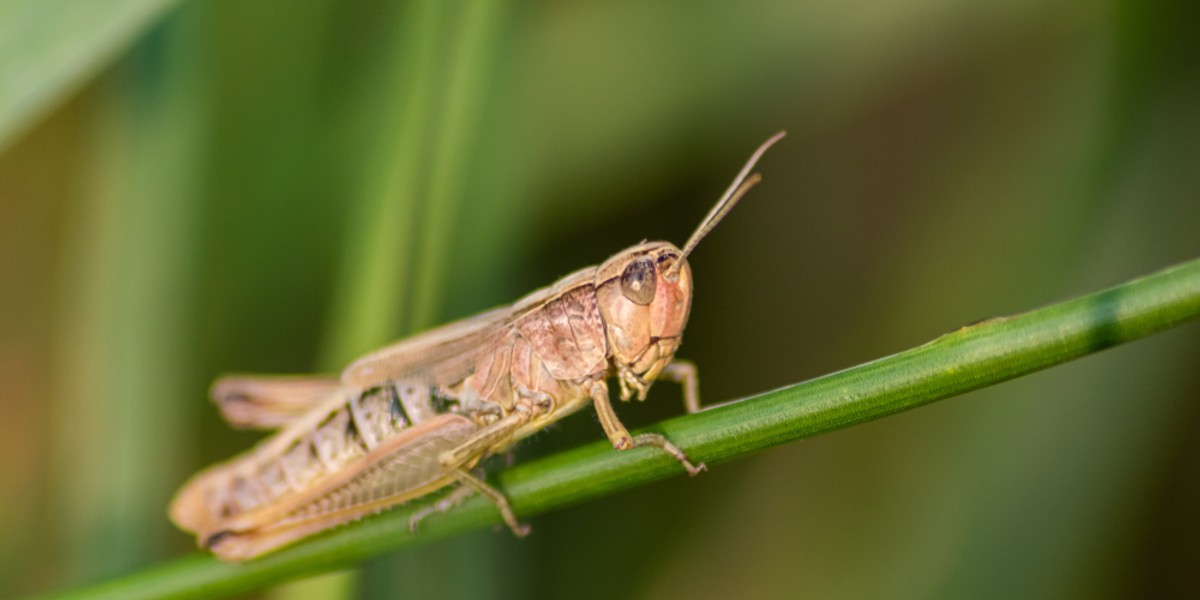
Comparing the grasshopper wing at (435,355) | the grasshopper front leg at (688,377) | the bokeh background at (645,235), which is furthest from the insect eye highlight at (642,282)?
the bokeh background at (645,235)

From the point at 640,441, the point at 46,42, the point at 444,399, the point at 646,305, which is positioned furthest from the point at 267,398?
the point at 640,441

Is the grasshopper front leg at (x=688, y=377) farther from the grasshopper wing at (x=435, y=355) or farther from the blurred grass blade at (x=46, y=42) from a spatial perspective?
the blurred grass blade at (x=46, y=42)

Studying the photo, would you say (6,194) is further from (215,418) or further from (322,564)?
(322,564)

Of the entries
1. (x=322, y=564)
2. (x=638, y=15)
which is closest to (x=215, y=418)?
(x=322, y=564)

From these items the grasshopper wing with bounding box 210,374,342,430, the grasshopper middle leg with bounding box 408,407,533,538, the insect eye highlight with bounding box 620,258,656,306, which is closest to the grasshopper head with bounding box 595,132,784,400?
the insect eye highlight with bounding box 620,258,656,306

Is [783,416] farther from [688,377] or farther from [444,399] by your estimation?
[444,399]

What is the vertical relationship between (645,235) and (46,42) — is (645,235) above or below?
below

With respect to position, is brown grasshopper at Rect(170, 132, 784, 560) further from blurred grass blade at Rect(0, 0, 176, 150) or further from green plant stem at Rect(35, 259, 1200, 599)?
blurred grass blade at Rect(0, 0, 176, 150)
